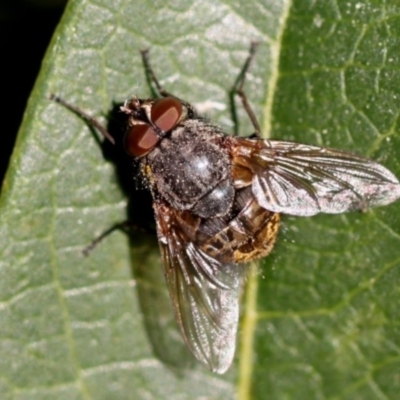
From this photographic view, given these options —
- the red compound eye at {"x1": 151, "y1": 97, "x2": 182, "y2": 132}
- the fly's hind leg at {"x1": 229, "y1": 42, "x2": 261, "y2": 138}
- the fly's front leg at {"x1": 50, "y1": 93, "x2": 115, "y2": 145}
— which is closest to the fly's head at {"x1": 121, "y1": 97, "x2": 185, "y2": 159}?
the red compound eye at {"x1": 151, "y1": 97, "x2": 182, "y2": 132}

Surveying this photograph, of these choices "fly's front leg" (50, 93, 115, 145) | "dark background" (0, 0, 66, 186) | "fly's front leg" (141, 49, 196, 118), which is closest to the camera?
"fly's front leg" (50, 93, 115, 145)

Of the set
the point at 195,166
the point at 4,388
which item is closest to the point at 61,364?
the point at 4,388

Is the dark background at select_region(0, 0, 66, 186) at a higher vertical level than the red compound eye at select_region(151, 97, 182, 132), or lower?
lower

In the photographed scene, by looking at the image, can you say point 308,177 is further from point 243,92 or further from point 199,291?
point 199,291

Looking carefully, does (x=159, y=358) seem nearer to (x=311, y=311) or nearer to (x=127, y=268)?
(x=127, y=268)

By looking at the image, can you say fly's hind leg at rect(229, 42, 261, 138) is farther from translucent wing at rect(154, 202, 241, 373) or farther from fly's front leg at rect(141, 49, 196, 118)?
translucent wing at rect(154, 202, 241, 373)
